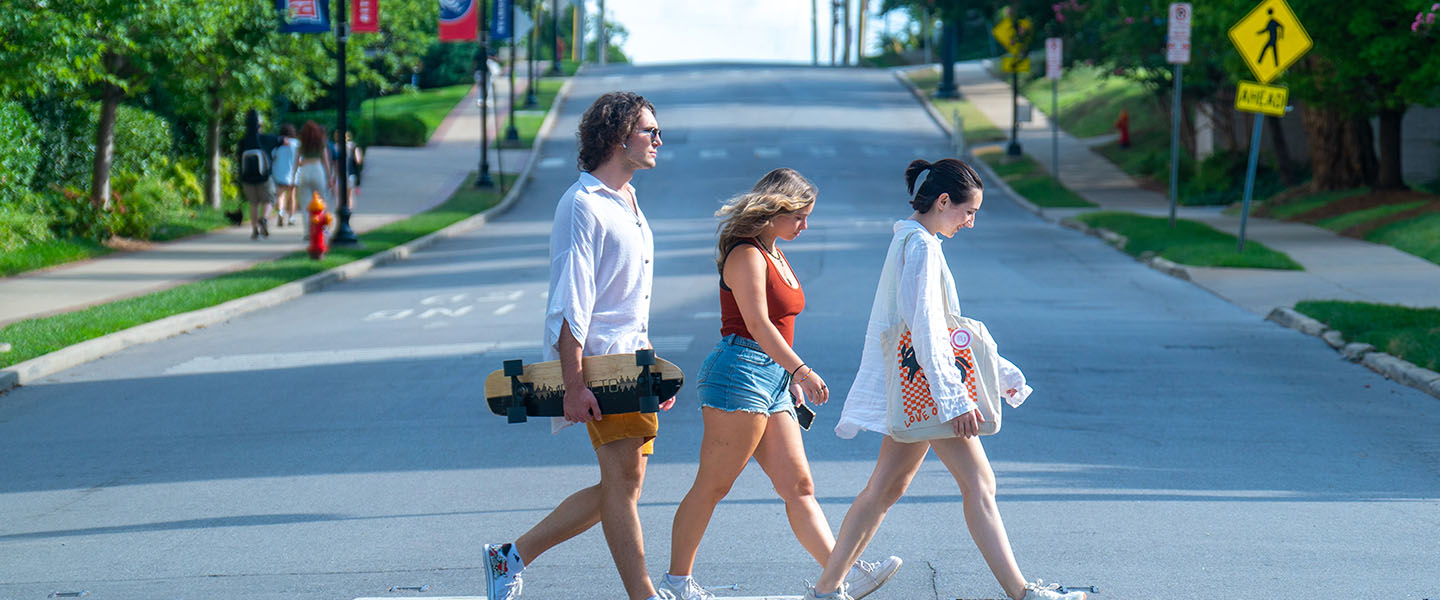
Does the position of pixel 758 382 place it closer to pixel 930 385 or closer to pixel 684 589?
pixel 930 385

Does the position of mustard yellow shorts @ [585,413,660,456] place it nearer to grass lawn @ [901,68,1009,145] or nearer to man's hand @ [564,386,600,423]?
man's hand @ [564,386,600,423]

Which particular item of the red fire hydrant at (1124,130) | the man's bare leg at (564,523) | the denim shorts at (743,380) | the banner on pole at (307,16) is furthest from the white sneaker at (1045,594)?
the red fire hydrant at (1124,130)

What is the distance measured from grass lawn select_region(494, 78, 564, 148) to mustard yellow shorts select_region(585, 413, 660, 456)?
32.7 m

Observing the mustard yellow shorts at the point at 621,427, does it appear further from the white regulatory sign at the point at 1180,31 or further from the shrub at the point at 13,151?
the white regulatory sign at the point at 1180,31

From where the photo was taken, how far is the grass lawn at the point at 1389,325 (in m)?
11.4

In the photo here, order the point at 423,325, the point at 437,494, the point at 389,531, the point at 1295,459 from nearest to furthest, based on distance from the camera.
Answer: the point at 389,531 → the point at 437,494 → the point at 1295,459 → the point at 423,325

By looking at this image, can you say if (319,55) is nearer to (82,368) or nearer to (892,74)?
(82,368)

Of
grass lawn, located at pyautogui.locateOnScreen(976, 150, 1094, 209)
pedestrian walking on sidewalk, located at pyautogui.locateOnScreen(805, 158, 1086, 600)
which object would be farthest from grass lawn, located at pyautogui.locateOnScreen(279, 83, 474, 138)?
pedestrian walking on sidewalk, located at pyautogui.locateOnScreen(805, 158, 1086, 600)

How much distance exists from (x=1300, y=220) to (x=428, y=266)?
600 inches

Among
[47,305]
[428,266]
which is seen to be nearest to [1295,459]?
[47,305]

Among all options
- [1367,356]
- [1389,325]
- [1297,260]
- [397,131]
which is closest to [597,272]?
[1367,356]

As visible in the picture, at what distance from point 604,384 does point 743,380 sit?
1.66ft

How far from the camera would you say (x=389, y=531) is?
22.0ft

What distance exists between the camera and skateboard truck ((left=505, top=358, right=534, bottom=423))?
16.2ft
